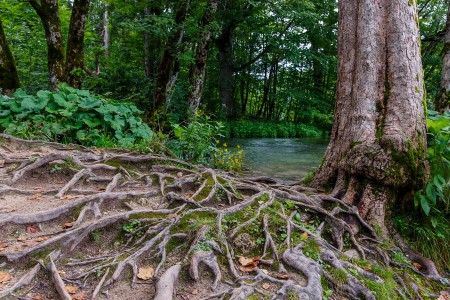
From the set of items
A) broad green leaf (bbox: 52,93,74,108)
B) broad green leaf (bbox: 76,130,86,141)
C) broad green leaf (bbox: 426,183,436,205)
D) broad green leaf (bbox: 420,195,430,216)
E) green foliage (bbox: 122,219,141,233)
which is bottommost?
green foliage (bbox: 122,219,141,233)

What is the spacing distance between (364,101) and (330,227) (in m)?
1.77

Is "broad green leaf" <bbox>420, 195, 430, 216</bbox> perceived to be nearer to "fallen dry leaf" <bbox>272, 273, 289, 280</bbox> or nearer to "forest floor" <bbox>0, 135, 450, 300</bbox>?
"forest floor" <bbox>0, 135, 450, 300</bbox>

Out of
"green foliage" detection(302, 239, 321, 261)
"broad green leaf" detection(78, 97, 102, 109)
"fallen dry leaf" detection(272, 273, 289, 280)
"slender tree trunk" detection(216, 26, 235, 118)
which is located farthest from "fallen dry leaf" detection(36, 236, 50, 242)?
"slender tree trunk" detection(216, 26, 235, 118)

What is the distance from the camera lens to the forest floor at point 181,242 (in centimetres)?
225

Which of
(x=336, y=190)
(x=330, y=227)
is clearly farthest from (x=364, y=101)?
(x=330, y=227)

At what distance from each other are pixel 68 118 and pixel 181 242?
4.34 m

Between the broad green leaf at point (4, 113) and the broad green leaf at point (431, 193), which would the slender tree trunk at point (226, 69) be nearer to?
the broad green leaf at point (4, 113)

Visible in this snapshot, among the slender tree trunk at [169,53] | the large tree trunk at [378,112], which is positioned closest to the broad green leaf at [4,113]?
the slender tree trunk at [169,53]

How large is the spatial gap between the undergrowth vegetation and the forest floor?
279 mm

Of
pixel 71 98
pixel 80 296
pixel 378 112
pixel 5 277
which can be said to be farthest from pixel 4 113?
pixel 378 112

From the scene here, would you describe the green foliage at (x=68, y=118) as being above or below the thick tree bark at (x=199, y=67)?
below

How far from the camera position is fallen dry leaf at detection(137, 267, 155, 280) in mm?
2344

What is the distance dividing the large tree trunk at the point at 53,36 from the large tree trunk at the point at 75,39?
24 centimetres

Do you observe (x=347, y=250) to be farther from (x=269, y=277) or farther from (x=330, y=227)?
(x=269, y=277)
